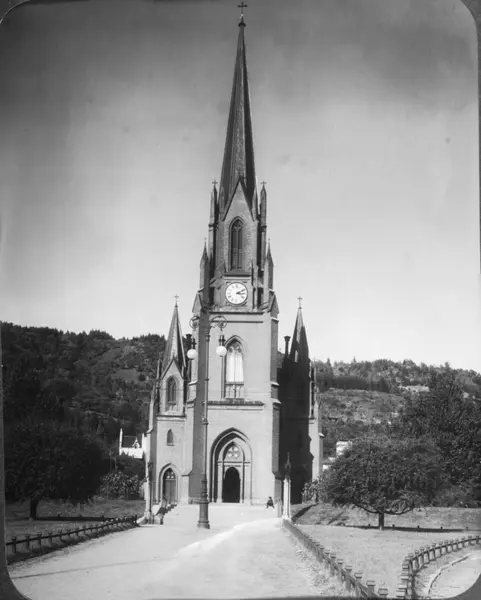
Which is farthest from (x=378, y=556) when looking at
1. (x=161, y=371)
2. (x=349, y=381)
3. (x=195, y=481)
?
(x=161, y=371)

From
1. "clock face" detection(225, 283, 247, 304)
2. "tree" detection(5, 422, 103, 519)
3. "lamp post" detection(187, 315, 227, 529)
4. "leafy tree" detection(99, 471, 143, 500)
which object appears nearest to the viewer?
"tree" detection(5, 422, 103, 519)

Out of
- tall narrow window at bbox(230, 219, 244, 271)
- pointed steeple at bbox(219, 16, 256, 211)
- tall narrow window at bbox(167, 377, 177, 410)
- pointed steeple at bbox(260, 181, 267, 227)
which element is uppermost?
pointed steeple at bbox(219, 16, 256, 211)

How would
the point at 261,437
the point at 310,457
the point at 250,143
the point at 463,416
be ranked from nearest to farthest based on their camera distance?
1. the point at 463,416
2. the point at 250,143
3. the point at 310,457
4. the point at 261,437

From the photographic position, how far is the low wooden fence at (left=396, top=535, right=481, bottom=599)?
7.66 meters

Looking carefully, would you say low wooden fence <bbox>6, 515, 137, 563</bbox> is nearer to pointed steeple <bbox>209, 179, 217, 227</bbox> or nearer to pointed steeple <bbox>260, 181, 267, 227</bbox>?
pointed steeple <bbox>209, 179, 217, 227</bbox>

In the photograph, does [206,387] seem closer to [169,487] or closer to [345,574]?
[169,487]

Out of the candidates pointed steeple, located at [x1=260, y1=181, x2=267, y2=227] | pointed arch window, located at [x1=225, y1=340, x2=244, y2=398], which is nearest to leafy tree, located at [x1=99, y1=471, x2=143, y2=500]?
pointed arch window, located at [x1=225, y1=340, x2=244, y2=398]

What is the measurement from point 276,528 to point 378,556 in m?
2.27

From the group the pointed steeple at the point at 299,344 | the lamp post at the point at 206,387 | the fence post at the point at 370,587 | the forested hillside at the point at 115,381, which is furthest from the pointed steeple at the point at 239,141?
the fence post at the point at 370,587

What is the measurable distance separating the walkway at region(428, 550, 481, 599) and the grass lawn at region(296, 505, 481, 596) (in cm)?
37

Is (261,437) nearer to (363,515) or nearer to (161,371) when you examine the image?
(161,371)

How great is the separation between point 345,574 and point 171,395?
5250 millimetres

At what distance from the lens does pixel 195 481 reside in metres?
11.7

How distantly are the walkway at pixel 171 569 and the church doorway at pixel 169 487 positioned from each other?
136 cm
